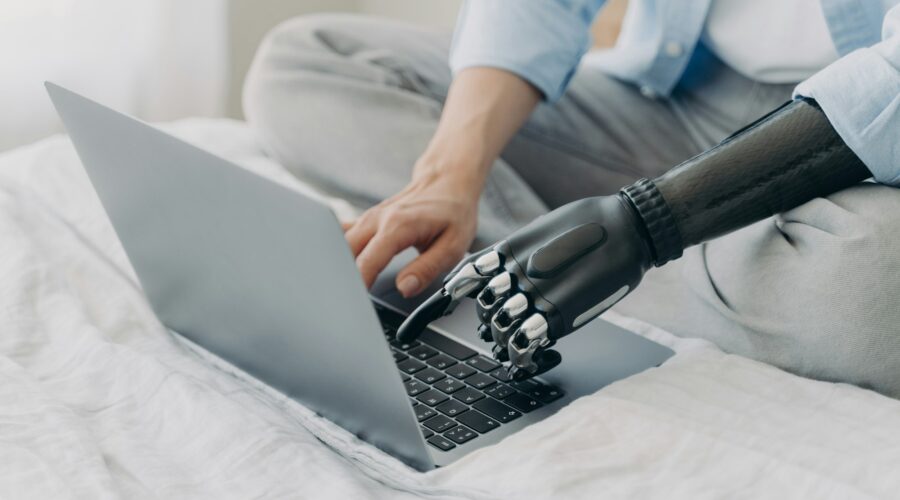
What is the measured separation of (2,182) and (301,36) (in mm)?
395

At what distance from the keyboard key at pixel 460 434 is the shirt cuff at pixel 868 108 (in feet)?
1.17

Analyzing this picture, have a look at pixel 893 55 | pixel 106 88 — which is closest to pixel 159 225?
pixel 893 55

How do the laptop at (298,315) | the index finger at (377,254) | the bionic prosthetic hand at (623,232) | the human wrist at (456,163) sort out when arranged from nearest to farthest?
the laptop at (298,315) < the bionic prosthetic hand at (623,232) < the index finger at (377,254) < the human wrist at (456,163)

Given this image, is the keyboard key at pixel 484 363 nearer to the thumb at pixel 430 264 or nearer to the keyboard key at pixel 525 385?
the keyboard key at pixel 525 385

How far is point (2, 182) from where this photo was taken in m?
1.03

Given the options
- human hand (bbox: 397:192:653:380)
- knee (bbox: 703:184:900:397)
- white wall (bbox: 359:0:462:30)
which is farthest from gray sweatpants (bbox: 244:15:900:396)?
white wall (bbox: 359:0:462:30)

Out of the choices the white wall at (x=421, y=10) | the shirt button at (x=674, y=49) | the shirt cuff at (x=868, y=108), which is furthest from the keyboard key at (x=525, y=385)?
the white wall at (x=421, y=10)

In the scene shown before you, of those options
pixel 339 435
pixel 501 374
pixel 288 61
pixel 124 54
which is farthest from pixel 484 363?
pixel 124 54

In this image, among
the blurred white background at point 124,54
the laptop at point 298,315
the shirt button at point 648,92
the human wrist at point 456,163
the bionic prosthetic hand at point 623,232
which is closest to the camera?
the laptop at point 298,315

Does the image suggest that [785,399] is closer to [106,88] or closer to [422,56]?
[422,56]

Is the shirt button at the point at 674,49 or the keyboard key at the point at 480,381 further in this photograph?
the shirt button at the point at 674,49

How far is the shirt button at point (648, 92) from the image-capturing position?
1.24 meters

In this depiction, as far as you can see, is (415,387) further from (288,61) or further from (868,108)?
(288,61)

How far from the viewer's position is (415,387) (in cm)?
68
